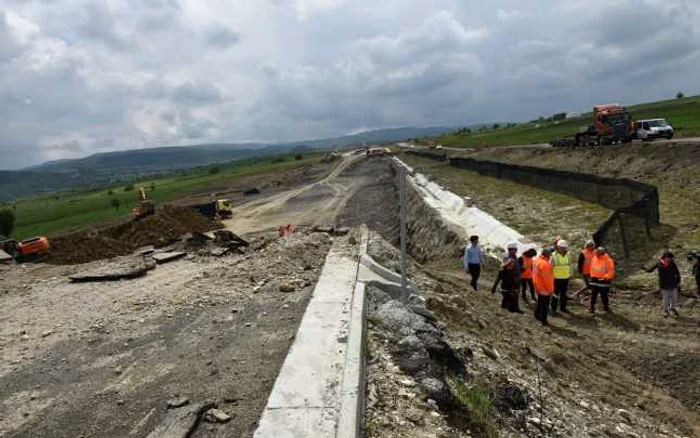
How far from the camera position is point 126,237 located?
96.4 ft

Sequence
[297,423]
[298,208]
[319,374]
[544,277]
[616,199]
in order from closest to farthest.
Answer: [297,423] → [319,374] → [544,277] → [616,199] → [298,208]

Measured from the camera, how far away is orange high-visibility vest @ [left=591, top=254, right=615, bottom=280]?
1398cm

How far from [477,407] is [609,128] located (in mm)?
44557

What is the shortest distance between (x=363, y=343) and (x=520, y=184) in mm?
32366

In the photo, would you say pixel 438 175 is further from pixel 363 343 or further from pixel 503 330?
pixel 363 343

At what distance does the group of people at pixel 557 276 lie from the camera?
13375 mm

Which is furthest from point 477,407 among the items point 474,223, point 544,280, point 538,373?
point 474,223

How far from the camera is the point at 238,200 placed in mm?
66750

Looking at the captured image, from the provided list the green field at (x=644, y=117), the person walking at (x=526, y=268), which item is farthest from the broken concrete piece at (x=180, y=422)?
the green field at (x=644, y=117)

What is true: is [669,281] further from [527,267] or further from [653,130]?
[653,130]

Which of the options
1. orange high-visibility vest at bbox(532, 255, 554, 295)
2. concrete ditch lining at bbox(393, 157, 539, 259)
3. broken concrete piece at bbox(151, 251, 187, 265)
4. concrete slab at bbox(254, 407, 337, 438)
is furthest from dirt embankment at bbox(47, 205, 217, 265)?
concrete slab at bbox(254, 407, 337, 438)

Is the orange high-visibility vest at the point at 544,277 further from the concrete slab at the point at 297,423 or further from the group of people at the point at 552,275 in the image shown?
the concrete slab at the point at 297,423

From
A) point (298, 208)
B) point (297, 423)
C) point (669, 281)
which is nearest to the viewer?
point (297, 423)

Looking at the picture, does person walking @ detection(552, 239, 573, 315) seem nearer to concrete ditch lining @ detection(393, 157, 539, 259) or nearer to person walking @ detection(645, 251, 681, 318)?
person walking @ detection(645, 251, 681, 318)
